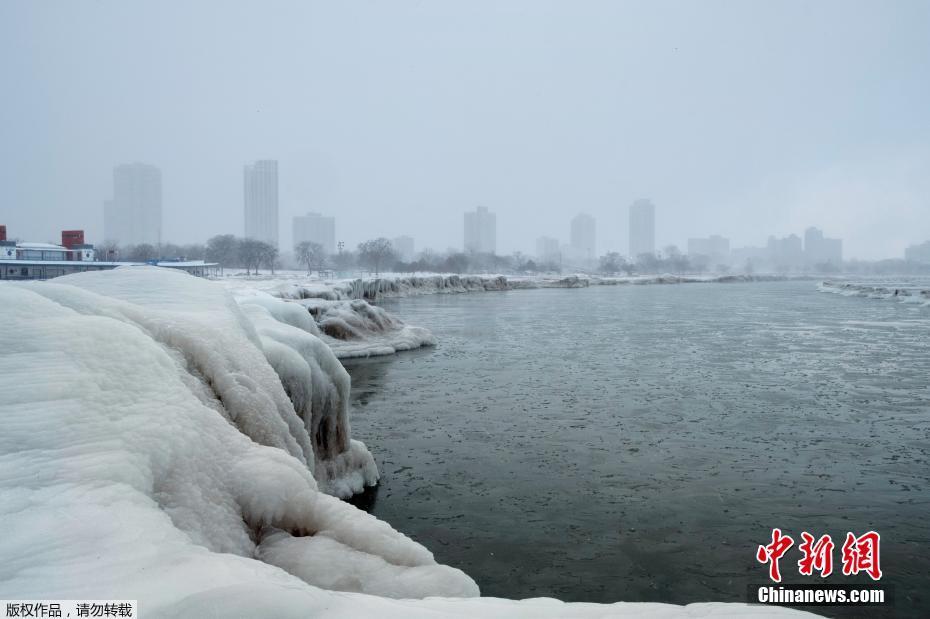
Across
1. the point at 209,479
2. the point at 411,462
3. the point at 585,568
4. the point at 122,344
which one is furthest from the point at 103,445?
the point at 411,462

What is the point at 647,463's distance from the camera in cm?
1105

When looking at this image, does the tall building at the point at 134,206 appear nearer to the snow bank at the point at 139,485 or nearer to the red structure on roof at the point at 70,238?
the red structure on roof at the point at 70,238

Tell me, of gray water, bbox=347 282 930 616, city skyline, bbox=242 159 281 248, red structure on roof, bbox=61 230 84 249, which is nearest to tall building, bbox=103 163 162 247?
city skyline, bbox=242 159 281 248

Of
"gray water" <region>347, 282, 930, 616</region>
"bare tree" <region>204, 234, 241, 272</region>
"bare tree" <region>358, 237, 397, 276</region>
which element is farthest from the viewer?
"bare tree" <region>358, 237, 397, 276</region>

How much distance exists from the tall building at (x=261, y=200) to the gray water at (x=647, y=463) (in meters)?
181

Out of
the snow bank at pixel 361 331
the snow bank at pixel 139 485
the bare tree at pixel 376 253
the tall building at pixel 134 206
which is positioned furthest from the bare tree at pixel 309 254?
the snow bank at pixel 139 485

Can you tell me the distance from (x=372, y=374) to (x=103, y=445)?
17.4 metres

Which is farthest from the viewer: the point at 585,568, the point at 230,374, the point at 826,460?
the point at 826,460

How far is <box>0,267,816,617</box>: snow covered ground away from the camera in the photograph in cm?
275

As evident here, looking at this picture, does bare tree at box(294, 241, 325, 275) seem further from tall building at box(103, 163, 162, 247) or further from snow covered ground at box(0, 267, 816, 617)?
snow covered ground at box(0, 267, 816, 617)

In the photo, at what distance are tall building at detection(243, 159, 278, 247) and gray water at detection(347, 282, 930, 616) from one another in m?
181

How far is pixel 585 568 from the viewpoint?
24.2 feet

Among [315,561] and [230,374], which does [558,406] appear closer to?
[230,374]

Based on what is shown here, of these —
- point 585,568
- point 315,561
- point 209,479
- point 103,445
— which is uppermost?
point 103,445
